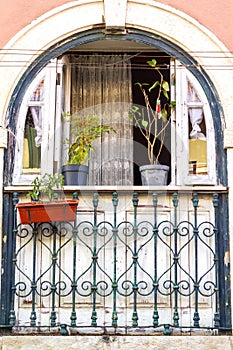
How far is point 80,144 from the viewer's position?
8.36 metres

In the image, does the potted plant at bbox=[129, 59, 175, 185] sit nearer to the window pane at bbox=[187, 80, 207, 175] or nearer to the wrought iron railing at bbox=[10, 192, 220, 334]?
the window pane at bbox=[187, 80, 207, 175]

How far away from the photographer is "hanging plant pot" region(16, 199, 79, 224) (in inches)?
287

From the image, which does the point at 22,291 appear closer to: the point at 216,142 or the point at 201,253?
the point at 201,253

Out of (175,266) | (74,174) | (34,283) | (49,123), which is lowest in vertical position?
(34,283)

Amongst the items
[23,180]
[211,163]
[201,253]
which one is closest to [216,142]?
[211,163]

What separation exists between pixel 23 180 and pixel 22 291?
1180mm

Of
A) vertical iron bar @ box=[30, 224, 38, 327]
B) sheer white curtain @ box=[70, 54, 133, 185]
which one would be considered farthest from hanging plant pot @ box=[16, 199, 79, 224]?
sheer white curtain @ box=[70, 54, 133, 185]

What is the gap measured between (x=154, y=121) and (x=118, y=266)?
2156 millimetres

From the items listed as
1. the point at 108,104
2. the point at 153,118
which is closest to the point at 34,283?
the point at 108,104

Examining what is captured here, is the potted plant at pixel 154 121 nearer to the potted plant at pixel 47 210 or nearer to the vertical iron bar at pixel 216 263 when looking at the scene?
the vertical iron bar at pixel 216 263

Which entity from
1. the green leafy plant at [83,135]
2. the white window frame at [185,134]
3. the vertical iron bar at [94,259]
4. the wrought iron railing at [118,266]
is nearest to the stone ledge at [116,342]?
the vertical iron bar at [94,259]

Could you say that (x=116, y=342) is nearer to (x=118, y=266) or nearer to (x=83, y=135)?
(x=118, y=266)

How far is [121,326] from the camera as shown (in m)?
7.35

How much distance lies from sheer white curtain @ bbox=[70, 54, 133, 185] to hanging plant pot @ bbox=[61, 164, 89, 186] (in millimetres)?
762
